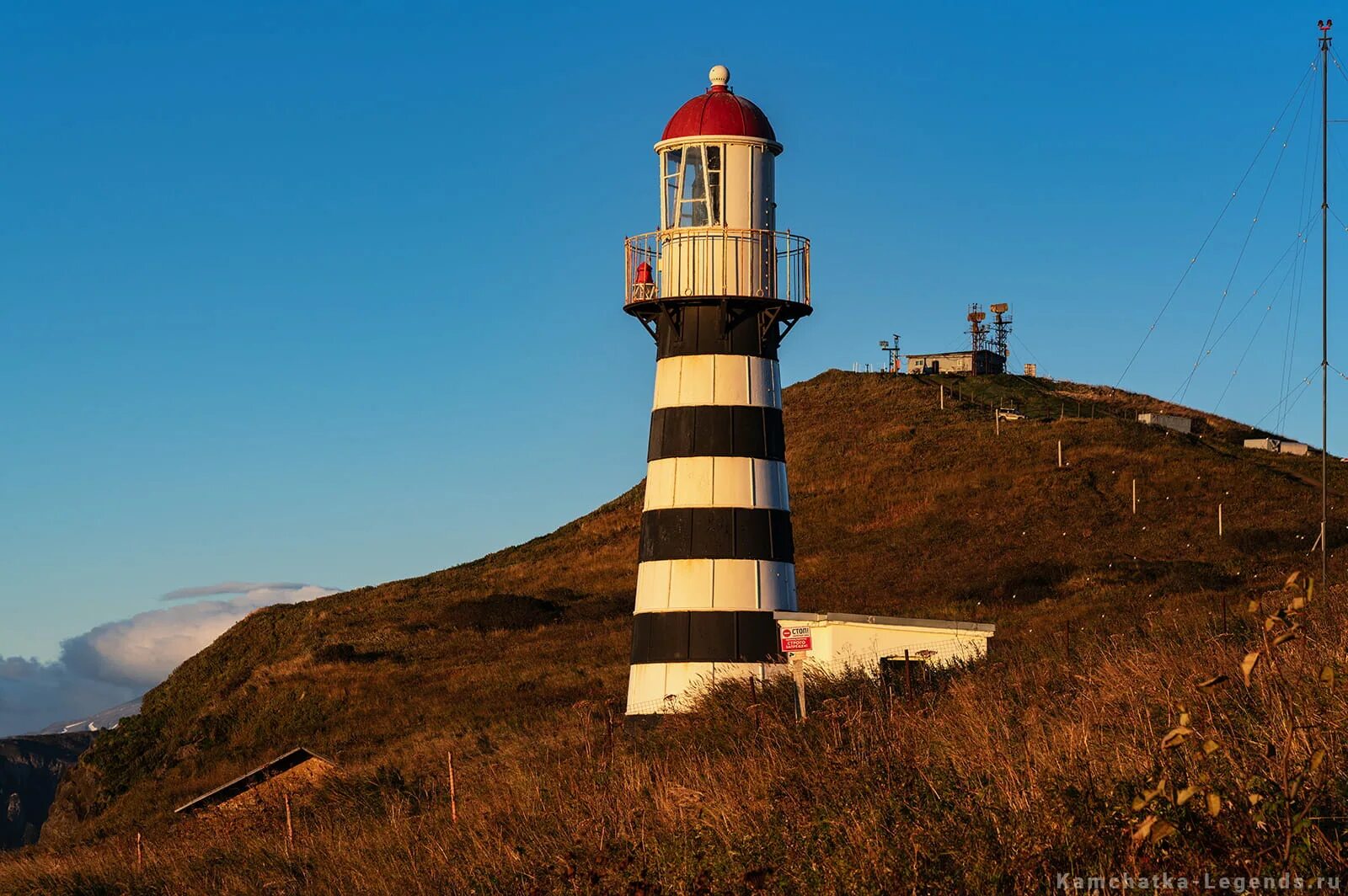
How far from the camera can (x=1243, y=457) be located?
217 feet

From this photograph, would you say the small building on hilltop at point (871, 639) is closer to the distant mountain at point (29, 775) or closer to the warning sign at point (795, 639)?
the warning sign at point (795, 639)

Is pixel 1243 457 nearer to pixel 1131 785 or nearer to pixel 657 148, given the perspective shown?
pixel 657 148

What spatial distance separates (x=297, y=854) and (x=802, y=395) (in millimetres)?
73476

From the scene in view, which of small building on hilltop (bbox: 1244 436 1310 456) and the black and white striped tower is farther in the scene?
small building on hilltop (bbox: 1244 436 1310 456)

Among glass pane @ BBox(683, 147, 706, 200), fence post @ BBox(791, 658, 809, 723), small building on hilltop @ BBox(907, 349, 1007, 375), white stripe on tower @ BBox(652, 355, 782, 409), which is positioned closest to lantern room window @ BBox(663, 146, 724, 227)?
glass pane @ BBox(683, 147, 706, 200)

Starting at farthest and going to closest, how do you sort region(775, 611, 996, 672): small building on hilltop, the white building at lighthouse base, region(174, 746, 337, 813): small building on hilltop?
1. region(174, 746, 337, 813): small building on hilltop
2. region(775, 611, 996, 672): small building on hilltop
3. the white building at lighthouse base

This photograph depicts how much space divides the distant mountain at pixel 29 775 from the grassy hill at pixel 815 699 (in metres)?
65.1

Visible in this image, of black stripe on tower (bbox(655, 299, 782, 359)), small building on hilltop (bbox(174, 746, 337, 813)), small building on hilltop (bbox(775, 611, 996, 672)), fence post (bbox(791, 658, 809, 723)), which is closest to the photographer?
fence post (bbox(791, 658, 809, 723))

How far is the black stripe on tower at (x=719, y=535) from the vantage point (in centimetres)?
2033

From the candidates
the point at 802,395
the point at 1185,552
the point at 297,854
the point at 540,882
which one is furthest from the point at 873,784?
the point at 802,395

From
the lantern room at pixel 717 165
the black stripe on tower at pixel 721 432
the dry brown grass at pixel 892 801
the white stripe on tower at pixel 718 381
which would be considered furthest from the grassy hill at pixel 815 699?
the lantern room at pixel 717 165

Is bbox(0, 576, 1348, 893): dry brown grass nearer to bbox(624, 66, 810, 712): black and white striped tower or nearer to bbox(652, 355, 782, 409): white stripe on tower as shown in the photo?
bbox(624, 66, 810, 712): black and white striped tower

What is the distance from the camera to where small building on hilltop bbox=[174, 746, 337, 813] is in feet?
77.8

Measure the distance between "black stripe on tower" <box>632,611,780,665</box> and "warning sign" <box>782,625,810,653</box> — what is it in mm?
324
